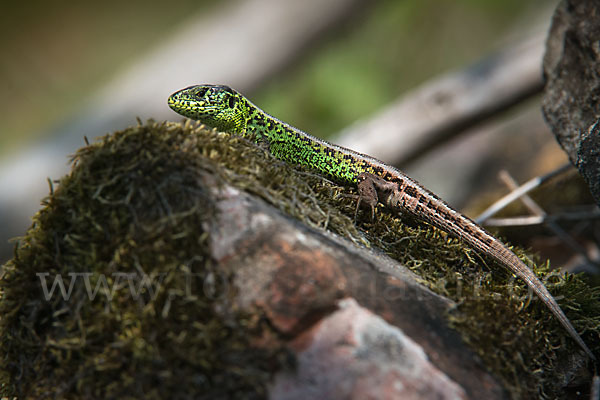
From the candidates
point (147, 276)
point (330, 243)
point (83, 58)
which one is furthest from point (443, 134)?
point (83, 58)

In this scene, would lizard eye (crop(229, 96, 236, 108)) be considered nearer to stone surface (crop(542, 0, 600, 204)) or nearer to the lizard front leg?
the lizard front leg

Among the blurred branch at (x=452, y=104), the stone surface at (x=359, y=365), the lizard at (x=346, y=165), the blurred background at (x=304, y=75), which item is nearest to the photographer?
the stone surface at (x=359, y=365)

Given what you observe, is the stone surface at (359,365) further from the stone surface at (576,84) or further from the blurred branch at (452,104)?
the blurred branch at (452,104)

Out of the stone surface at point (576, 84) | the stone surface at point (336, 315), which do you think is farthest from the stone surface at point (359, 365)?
the stone surface at point (576, 84)

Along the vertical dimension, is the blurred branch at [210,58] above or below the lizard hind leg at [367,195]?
above

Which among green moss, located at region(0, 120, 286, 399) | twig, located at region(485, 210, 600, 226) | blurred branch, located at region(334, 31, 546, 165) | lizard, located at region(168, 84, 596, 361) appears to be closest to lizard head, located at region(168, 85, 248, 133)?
lizard, located at region(168, 84, 596, 361)

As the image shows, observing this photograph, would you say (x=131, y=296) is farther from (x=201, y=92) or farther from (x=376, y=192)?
(x=201, y=92)

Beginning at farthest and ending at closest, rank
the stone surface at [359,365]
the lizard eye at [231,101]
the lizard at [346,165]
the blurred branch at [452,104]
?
the blurred branch at [452,104]
the lizard eye at [231,101]
the lizard at [346,165]
the stone surface at [359,365]

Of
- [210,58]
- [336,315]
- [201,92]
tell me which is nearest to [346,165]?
[201,92]
